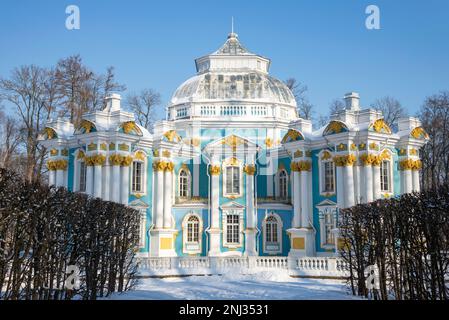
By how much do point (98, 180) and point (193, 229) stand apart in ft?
18.7

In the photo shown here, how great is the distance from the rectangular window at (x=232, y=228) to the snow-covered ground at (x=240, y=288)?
7.10 m

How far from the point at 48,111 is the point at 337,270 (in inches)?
658

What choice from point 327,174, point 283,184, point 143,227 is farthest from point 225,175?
point 327,174

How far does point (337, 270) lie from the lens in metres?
20.2

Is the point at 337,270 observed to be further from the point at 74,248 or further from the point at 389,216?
the point at 74,248

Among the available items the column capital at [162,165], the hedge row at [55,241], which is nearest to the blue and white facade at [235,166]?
the column capital at [162,165]

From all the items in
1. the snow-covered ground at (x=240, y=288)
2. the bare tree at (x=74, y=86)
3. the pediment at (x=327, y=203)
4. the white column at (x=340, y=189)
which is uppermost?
the bare tree at (x=74, y=86)

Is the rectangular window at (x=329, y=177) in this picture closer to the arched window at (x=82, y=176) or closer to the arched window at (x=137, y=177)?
the arched window at (x=137, y=177)

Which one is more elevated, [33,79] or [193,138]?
[33,79]

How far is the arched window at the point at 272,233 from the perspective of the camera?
27.1m

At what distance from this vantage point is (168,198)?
2609 cm

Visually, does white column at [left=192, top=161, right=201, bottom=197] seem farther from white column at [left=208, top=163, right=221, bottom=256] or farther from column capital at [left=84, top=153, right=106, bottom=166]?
column capital at [left=84, top=153, right=106, bottom=166]
